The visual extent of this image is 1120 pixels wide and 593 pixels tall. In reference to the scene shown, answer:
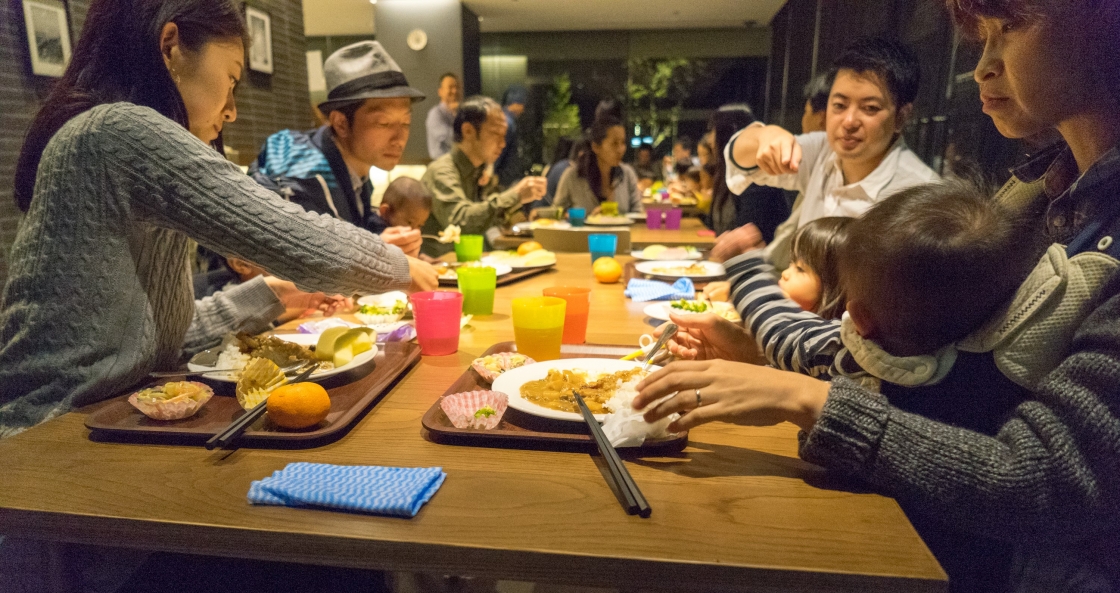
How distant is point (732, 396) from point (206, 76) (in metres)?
1.19

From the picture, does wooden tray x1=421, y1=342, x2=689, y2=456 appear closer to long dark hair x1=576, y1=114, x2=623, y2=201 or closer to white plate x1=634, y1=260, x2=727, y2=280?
white plate x1=634, y1=260, x2=727, y2=280

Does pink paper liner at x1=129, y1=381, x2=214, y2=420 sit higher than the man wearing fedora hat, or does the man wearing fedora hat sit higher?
the man wearing fedora hat

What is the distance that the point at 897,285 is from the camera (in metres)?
0.93

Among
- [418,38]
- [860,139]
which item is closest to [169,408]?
[860,139]

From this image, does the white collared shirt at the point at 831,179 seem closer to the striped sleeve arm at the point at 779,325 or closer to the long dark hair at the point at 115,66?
the striped sleeve arm at the point at 779,325

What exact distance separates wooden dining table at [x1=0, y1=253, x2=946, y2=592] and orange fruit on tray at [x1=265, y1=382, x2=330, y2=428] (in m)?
0.05

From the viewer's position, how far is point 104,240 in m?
1.13

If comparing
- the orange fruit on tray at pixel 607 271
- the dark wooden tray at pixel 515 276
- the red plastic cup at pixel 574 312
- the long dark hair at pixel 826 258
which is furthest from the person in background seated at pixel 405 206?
the long dark hair at pixel 826 258

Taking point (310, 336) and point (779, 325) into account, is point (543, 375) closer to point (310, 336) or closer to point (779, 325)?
point (779, 325)

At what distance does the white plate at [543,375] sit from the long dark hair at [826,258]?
511 millimetres

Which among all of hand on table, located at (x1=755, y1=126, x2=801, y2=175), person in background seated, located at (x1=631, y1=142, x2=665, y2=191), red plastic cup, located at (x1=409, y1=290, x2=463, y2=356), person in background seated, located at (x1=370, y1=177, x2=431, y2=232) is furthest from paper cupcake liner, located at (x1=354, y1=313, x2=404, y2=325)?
person in background seated, located at (x1=631, y1=142, x2=665, y2=191)

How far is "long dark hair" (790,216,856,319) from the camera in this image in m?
1.44

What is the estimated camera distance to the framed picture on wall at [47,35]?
291 cm

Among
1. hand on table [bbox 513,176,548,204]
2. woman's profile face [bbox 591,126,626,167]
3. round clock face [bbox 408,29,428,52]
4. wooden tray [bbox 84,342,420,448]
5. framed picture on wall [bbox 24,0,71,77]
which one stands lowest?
wooden tray [bbox 84,342,420,448]
